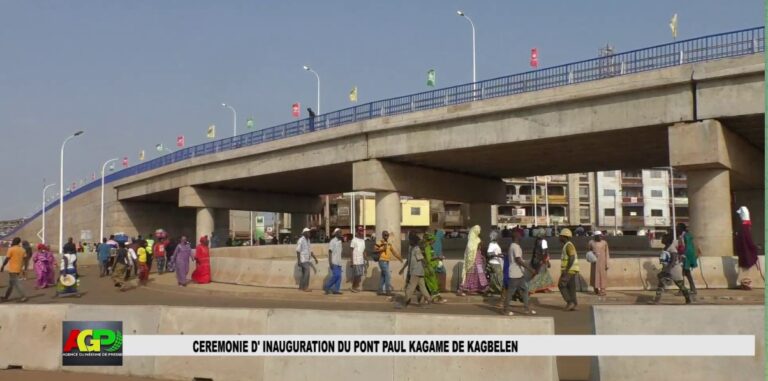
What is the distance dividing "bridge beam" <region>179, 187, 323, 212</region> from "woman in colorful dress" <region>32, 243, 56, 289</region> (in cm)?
2060

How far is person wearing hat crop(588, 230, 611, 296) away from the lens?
13531 millimetres

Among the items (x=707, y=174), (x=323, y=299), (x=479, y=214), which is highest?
(x=707, y=174)

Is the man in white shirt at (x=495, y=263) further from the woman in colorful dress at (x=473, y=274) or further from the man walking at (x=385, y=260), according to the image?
the man walking at (x=385, y=260)

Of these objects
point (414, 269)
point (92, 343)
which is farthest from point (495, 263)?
point (92, 343)

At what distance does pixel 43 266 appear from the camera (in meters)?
18.3

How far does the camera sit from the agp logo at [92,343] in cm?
738

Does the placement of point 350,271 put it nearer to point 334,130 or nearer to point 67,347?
point 67,347

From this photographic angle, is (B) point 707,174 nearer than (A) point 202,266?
Yes

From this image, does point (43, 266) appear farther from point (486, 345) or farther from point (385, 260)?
point (486, 345)

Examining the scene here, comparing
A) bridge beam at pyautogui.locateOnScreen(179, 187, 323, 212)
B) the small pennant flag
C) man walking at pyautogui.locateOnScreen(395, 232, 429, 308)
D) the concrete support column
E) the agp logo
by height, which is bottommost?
the agp logo

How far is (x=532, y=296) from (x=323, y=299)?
4.99m

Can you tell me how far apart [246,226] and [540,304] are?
87.9 metres

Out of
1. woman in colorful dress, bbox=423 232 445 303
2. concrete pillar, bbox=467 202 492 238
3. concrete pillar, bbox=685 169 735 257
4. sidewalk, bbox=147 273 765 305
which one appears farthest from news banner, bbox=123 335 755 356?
concrete pillar, bbox=467 202 492 238

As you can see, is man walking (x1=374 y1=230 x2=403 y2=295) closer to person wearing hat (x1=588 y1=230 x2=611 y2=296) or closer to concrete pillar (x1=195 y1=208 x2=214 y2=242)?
person wearing hat (x1=588 y1=230 x2=611 y2=296)
